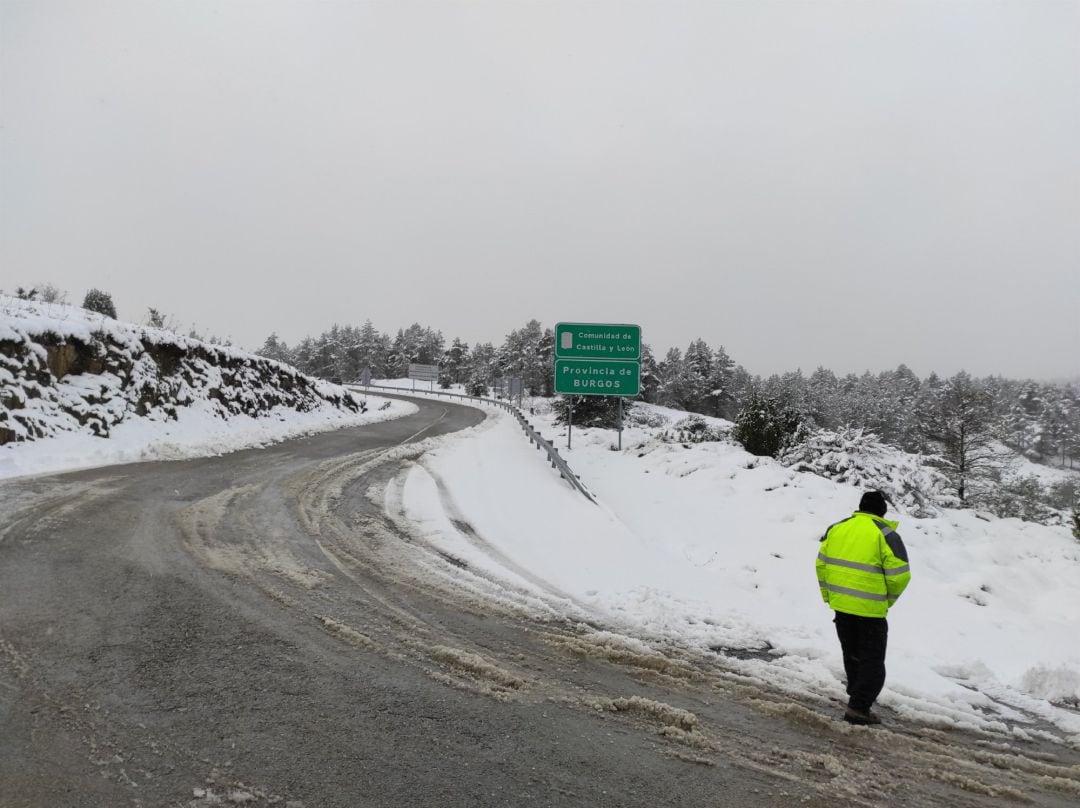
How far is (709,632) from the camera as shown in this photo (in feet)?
17.4

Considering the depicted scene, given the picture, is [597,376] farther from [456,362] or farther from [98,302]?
[456,362]

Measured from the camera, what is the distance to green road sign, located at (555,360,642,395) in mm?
17750

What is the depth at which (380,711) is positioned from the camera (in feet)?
11.2

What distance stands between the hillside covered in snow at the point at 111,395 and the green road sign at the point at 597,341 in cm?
983

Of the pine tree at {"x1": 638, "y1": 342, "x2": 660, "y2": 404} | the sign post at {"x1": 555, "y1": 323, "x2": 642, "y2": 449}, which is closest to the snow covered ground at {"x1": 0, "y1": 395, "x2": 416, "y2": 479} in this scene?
the sign post at {"x1": 555, "y1": 323, "x2": 642, "y2": 449}

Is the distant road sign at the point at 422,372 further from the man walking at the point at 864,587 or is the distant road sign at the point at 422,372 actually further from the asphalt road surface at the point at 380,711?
the man walking at the point at 864,587

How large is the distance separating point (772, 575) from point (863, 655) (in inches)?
146

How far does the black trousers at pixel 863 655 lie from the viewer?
4.04m

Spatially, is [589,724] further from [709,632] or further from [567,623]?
[709,632]

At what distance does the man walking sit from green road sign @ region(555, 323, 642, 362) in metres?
13.4

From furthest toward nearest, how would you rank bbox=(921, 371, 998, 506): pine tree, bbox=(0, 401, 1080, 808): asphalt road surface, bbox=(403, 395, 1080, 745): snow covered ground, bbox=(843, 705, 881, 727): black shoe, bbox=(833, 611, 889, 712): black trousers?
1. bbox=(921, 371, 998, 506): pine tree
2. bbox=(403, 395, 1080, 745): snow covered ground
3. bbox=(833, 611, 889, 712): black trousers
4. bbox=(843, 705, 881, 727): black shoe
5. bbox=(0, 401, 1080, 808): asphalt road surface

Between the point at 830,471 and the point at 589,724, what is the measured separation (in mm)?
Result: 12754

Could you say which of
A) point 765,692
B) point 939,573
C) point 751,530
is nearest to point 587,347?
point 751,530

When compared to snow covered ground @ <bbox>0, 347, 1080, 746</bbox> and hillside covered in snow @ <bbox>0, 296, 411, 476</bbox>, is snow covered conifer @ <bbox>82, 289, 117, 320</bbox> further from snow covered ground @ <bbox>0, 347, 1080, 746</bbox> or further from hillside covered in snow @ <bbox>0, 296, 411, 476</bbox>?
snow covered ground @ <bbox>0, 347, 1080, 746</bbox>
